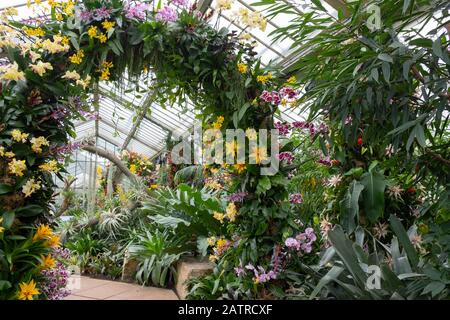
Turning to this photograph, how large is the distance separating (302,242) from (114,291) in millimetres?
2122

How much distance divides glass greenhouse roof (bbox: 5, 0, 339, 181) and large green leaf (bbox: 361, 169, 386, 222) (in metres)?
0.51

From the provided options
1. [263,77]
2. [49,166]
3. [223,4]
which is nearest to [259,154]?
[263,77]

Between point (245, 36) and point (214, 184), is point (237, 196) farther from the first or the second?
point (245, 36)

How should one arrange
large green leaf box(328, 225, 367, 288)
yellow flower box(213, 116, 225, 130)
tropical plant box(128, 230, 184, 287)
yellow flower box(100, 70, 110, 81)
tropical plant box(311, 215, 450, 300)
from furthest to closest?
tropical plant box(128, 230, 184, 287)
yellow flower box(213, 116, 225, 130)
yellow flower box(100, 70, 110, 81)
large green leaf box(328, 225, 367, 288)
tropical plant box(311, 215, 450, 300)

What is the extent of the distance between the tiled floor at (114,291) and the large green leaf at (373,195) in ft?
6.31

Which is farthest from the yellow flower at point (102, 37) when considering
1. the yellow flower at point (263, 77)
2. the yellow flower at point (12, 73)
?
the yellow flower at point (263, 77)

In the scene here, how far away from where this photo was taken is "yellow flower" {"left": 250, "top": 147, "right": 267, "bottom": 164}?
6.36 feet

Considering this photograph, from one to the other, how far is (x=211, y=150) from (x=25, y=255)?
1092mm

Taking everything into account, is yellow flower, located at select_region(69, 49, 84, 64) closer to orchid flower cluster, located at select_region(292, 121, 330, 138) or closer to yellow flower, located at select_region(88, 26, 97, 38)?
yellow flower, located at select_region(88, 26, 97, 38)

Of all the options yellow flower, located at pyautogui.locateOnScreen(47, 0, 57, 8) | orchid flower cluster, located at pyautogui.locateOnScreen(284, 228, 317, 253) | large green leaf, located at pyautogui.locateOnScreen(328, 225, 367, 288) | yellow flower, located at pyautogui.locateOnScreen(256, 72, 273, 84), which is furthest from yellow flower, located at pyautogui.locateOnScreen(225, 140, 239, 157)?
yellow flower, located at pyautogui.locateOnScreen(47, 0, 57, 8)

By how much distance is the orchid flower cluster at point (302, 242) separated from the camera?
1877 millimetres

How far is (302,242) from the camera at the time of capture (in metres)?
1.97
